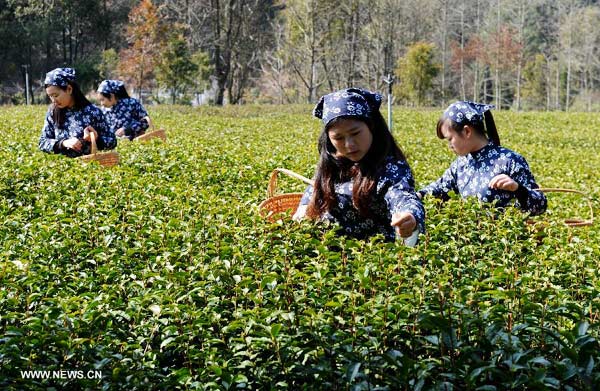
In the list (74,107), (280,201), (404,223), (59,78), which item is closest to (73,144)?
(74,107)

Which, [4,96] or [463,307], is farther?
[4,96]

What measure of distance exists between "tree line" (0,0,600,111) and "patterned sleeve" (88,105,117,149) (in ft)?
84.6

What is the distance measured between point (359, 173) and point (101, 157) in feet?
10.9

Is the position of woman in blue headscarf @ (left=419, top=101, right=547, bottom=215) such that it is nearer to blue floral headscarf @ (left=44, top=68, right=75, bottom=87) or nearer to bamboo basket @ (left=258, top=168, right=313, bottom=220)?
bamboo basket @ (left=258, top=168, right=313, bottom=220)

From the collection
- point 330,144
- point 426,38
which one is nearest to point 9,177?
point 330,144

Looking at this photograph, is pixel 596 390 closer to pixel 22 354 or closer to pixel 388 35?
pixel 22 354

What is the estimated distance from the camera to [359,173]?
3104 millimetres

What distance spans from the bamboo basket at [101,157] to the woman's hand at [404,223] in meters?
3.61

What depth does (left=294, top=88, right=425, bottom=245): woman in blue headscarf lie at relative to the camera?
2980mm

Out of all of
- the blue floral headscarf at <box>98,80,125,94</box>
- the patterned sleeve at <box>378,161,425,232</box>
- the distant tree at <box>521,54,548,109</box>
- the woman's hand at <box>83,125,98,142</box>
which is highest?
the distant tree at <box>521,54,548,109</box>

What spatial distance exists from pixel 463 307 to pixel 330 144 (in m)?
1.22

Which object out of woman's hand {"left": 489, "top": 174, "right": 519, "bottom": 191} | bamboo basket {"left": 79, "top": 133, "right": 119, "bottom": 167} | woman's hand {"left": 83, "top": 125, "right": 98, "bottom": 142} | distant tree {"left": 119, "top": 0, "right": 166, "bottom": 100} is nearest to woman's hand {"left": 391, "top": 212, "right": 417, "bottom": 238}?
woman's hand {"left": 489, "top": 174, "right": 519, "bottom": 191}

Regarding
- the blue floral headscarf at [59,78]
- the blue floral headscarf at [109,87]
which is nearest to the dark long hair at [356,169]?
the blue floral headscarf at [59,78]

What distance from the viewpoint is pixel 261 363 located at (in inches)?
80.7
